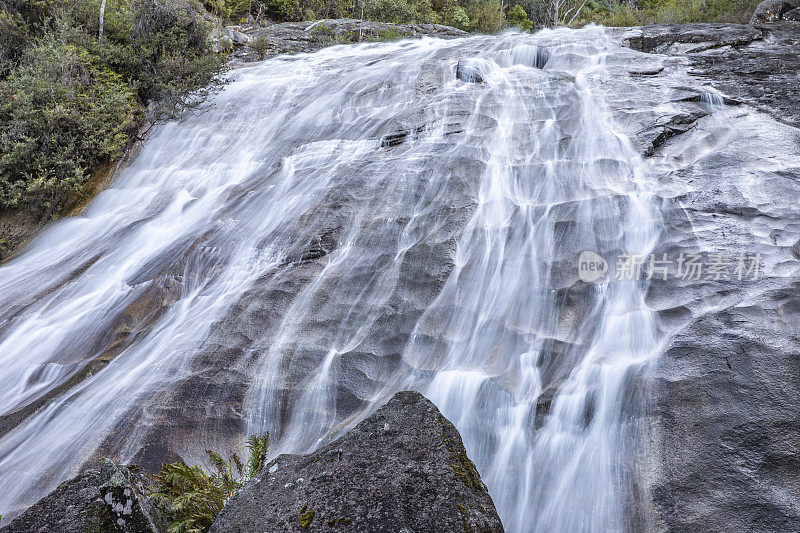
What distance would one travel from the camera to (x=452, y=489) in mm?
2387

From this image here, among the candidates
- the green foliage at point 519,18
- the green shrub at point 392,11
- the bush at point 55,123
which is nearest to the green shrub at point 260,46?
the bush at point 55,123

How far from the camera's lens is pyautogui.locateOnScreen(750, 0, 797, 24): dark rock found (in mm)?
11461

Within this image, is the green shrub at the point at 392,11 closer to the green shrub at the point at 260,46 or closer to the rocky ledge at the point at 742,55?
the green shrub at the point at 260,46

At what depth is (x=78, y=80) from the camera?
9062 millimetres

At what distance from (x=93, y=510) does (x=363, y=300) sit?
9.67 feet

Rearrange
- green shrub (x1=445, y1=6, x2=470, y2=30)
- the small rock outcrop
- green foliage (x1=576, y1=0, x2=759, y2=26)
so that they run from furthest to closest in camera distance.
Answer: green shrub (x1=445, y1=6, x2=470, y2=30), green foliage (x1=576, y1=0, x2=759, y2=26), the small rock outcrop

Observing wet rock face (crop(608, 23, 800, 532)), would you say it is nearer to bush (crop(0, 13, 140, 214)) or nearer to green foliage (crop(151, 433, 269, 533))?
green foliage (crop(151, 433, 269, 533))

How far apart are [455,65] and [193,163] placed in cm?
552

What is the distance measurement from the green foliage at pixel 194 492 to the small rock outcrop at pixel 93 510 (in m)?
0.22

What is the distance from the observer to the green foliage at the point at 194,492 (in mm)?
2820

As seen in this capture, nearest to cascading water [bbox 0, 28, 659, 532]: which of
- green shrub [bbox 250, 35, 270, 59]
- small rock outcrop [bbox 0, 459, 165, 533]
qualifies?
small rock outcrop [bbox 0, 459, 165, 533]

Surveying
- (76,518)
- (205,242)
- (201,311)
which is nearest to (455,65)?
(205,242)

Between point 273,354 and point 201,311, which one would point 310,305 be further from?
point 201,311

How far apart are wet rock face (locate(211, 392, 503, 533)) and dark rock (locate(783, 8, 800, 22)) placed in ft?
45.5
